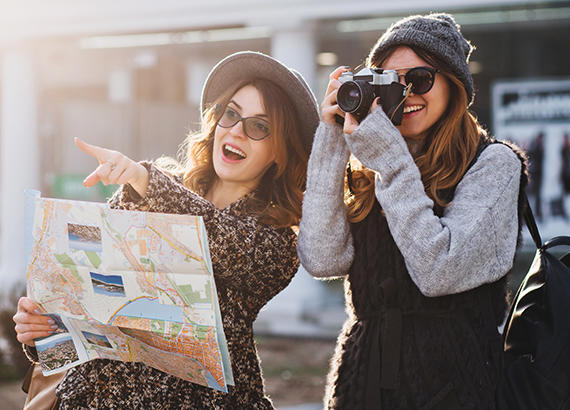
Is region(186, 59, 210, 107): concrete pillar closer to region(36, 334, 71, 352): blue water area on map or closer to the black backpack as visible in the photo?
region(36, 334, 71, 352): blue water area on map

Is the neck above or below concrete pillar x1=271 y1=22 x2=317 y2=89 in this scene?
below

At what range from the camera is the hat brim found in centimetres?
182

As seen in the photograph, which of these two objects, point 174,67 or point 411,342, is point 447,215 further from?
point 174,67

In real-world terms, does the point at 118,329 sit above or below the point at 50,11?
below

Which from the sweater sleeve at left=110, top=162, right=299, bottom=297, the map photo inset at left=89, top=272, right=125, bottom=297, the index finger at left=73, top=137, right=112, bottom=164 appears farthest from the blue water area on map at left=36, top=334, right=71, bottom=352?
the index finger at left=73, top=137, right=112, bottom=164

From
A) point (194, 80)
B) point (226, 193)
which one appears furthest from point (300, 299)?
point (226, 193)

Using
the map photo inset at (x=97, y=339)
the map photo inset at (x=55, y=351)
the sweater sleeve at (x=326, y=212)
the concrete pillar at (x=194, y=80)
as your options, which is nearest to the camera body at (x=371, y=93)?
the sweater sleeve at (x=326, y=212)

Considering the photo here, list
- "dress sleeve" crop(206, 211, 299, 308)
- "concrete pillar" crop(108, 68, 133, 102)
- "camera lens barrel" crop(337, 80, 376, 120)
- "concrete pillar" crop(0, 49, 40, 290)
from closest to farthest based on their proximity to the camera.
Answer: "camera lens barrel" crop(337, 80, 376, 120), "dress sleeve" crop(206, 211, 299, 308), "concrete pillar" crop(0, 49, 40, 290), "concrete pillar" crop(108, 68, 133, 102)

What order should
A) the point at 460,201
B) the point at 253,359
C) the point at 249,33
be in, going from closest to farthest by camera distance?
the point at 460,201 → the point at 253,359 → the point at 249,33

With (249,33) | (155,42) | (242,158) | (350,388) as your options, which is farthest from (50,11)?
(350,388)

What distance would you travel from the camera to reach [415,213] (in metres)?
1.48

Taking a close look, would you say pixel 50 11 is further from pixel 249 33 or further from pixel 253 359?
pixel 253 359

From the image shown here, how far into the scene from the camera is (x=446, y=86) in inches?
66.1

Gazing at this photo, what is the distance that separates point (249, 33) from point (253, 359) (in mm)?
6072
